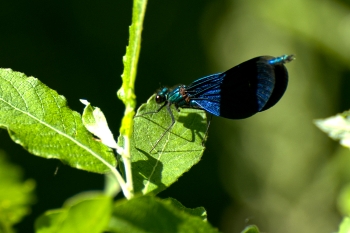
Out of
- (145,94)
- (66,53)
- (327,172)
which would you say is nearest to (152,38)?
(145,94)

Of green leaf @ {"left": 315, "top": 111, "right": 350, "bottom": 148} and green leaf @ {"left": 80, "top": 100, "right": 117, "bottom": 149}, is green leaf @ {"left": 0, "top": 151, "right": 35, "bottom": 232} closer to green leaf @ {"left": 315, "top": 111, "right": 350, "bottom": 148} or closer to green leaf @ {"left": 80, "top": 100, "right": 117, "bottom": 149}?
green leaf @ {"left": 80, "top": 100, "right": 117, "bottom": 149}

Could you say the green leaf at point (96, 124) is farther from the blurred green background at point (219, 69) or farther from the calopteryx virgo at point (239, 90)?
the blurred green background at point (219, 69)

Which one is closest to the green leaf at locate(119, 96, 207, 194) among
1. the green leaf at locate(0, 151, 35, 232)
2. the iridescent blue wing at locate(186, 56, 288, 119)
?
the green leaf at locate(0, 151, 35, 232)

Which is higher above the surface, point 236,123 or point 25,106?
point 25,106

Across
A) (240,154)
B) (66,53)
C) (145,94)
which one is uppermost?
(66,53)

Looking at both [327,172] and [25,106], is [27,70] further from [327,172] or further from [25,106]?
[25,106]

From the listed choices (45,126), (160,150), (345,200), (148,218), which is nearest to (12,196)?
(45,126)
